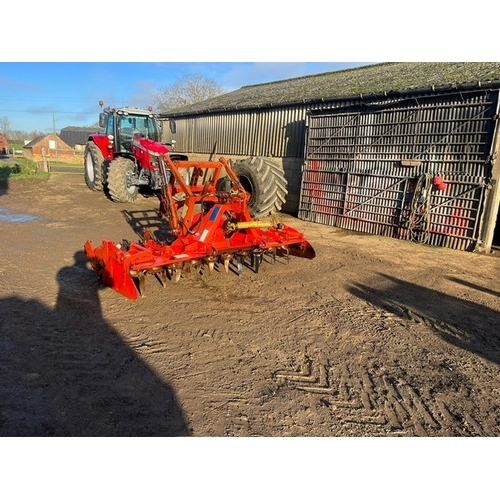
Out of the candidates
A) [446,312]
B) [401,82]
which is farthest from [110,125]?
[446,312]

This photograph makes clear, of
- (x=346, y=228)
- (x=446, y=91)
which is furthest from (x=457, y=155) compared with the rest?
(x=346, y=228)

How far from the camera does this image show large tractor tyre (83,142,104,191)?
504 inches

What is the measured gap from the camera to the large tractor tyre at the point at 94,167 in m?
12.8

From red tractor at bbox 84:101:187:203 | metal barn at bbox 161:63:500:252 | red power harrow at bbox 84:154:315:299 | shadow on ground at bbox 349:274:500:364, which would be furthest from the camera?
red tractor at bbox 84:101:187:203

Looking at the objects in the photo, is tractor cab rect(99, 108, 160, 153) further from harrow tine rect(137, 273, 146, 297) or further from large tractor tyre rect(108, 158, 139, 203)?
harrow tine rect(137, 273, 146, 297)

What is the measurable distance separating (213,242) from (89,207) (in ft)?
24.4

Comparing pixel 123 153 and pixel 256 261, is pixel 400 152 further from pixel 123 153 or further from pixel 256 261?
pixel 123 153

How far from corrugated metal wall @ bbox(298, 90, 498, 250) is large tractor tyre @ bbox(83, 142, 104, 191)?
696 centimetres

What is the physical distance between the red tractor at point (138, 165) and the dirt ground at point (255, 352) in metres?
3.78

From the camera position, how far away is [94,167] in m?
13.0

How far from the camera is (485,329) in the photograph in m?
4.11

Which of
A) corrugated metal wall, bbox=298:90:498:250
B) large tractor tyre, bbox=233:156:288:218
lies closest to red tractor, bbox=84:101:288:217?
large tractor tyre, bbox=233:156:288:218

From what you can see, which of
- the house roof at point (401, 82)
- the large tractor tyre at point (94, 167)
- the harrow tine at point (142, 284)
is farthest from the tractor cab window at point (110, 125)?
the harrow tine at point (142, 284)

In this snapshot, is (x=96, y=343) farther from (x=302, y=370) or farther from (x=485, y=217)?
(x=485, y=217)
